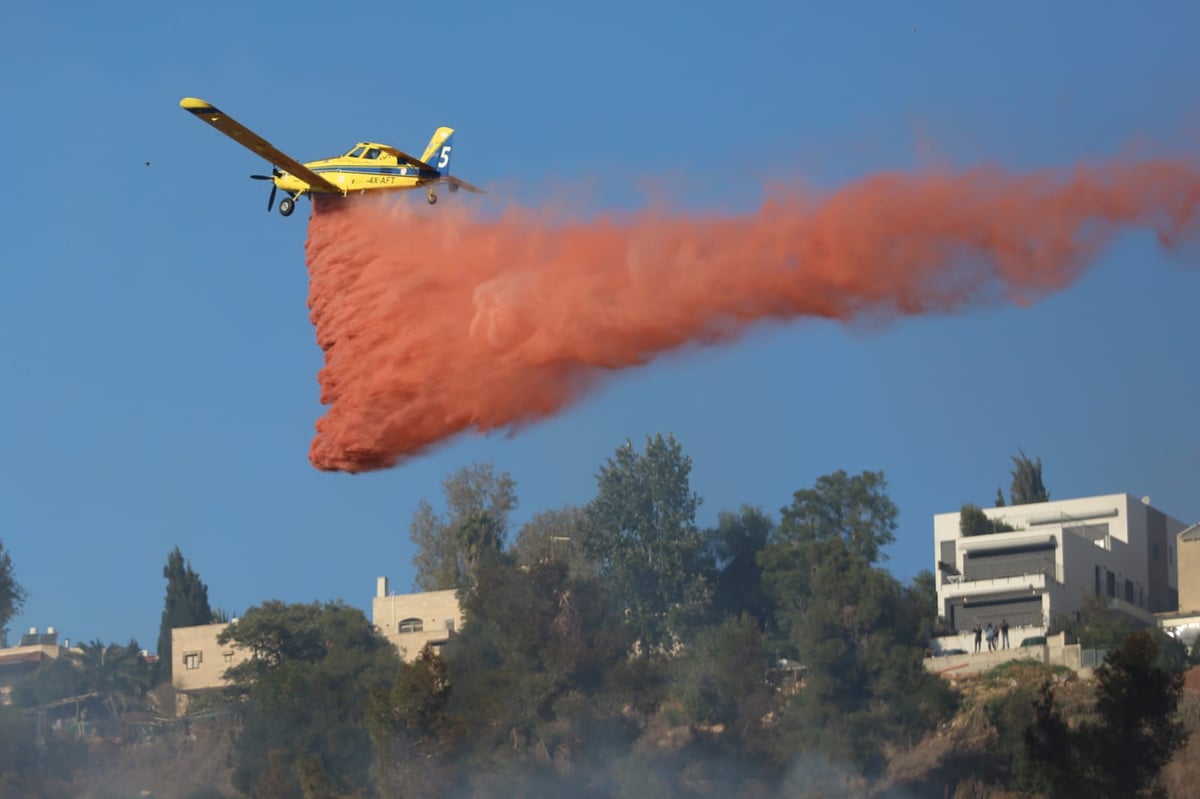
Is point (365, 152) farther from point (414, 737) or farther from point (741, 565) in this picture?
point (741, 565)

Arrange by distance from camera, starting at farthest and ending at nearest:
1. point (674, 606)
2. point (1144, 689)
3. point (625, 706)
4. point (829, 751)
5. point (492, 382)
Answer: point (674, 606) < point (625, 706) < point (829, 751) < point (1144, 689) < point (492, 382)

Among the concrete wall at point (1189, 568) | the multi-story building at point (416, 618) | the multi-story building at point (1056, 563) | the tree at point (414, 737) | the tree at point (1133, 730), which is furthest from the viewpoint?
the multi-story building at point (416, 618)

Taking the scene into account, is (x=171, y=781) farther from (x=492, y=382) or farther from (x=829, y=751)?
(x=492, y=382)

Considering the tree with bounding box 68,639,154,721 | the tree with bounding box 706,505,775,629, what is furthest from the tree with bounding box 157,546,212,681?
the tree with bounding box 706,505,775,629

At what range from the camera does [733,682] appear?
90688 mm

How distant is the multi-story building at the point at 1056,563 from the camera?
3905 inches

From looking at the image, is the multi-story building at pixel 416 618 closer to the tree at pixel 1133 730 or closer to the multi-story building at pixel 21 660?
the multi-story building at pixel 21 660

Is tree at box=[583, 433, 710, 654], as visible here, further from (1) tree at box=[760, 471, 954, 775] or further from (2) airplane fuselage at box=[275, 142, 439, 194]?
(2) airplane fuselage at box=[275, 142, 439, 194]

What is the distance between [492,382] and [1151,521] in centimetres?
6777

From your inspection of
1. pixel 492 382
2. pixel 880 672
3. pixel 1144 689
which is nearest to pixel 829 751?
pixel 880 672

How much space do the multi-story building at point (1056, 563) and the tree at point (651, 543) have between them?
16518 mm

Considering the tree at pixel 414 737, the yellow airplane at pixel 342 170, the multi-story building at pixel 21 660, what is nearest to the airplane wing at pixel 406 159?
the yellow airplane at pixel 342 170

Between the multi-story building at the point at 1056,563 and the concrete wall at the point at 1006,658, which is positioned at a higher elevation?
the multi-story building at the point at 1056,563

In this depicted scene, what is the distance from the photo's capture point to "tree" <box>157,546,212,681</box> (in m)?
137
